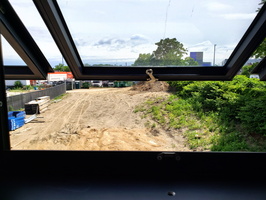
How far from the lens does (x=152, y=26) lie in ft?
2.65

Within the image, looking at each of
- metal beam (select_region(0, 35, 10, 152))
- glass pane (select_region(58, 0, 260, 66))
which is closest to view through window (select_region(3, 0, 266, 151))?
glass pane (select_region(58, 0, 260, 66))

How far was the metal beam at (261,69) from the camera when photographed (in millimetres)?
819

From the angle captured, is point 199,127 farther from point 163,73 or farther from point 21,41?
point 21,41

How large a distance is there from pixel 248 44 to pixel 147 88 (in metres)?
3.43

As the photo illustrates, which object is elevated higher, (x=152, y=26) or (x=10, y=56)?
(x=152, y=26)

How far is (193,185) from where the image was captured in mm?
603

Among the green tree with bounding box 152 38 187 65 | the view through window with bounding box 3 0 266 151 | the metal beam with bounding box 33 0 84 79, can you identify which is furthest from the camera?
the green tree with bounding box 152 38 187 65

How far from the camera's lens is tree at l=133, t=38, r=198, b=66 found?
0.84 meters

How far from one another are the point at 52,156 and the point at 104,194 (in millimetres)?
250

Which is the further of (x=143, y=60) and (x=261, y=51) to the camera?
(x=143, y=60)

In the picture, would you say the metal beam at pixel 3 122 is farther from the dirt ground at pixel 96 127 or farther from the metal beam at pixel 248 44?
the dirt ground at pixel 96 127

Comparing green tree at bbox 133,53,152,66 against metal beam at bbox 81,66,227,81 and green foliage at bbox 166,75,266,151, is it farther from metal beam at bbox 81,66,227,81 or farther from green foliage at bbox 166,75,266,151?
green foliage at bbox 166,75,266,151

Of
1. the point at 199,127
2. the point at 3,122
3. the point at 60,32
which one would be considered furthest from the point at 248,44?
the point at 199,127

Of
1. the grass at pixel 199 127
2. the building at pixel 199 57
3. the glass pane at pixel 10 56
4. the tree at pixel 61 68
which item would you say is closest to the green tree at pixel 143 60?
the building at pixel 199 57
